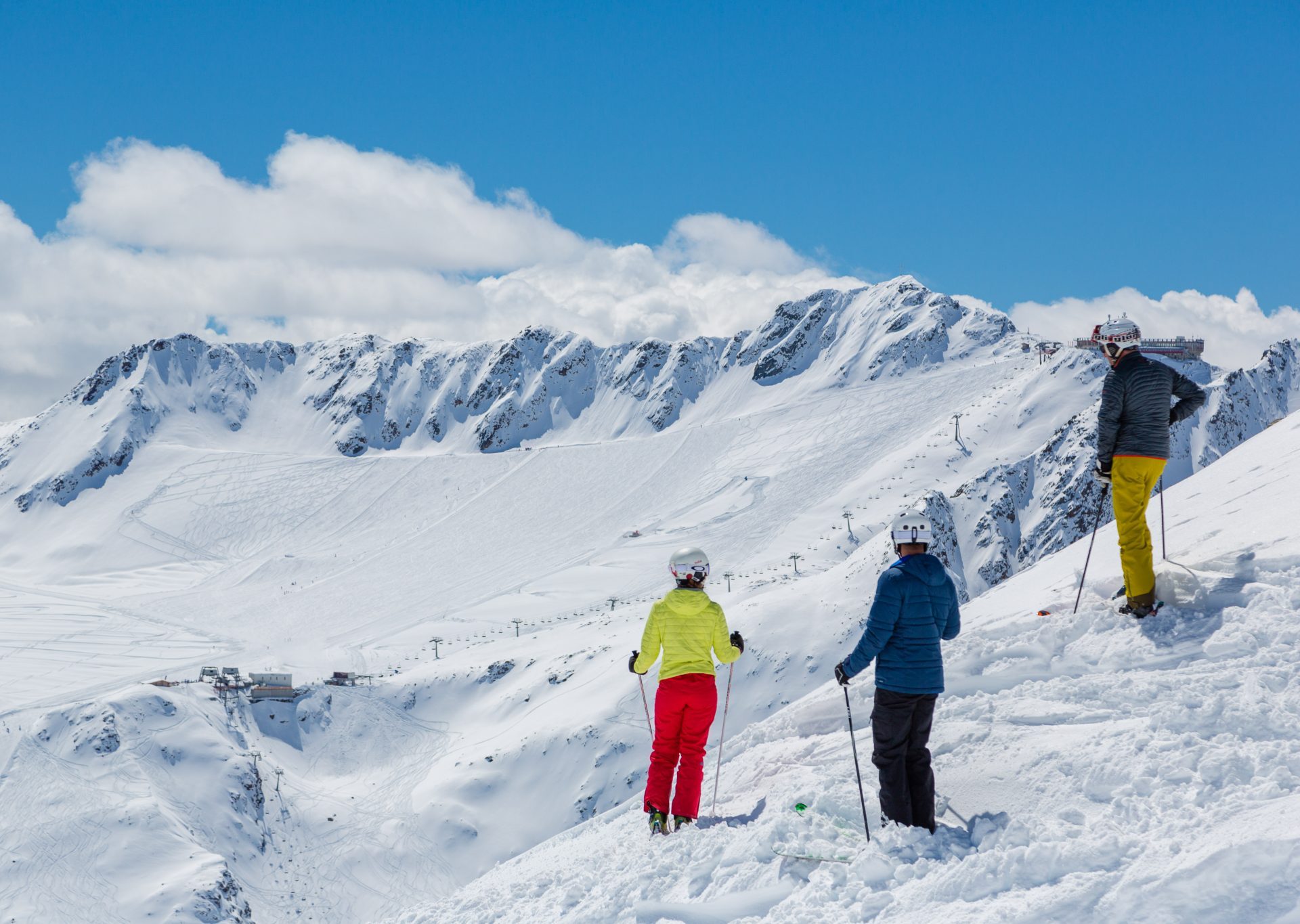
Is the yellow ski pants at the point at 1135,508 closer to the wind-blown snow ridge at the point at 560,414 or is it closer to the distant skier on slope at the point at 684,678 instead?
the distant skier on slope at the point at 684,678

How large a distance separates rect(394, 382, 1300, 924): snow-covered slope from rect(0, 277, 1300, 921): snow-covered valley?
0.13ft

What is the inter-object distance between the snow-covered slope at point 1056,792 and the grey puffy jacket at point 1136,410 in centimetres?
173

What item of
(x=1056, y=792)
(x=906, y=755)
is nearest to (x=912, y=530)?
(x=906, y=755)

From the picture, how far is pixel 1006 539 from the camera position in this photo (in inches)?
4094

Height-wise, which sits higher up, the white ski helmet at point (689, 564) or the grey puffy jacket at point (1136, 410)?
the grey puffy jacket at point (1136, 410)

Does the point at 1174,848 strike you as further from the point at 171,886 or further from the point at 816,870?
the point at 171,886

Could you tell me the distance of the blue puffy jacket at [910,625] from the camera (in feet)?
25.1

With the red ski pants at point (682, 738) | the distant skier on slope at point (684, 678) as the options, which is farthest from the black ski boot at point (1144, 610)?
the red ski pants at point (682, 738)

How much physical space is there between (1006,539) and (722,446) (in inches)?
2132

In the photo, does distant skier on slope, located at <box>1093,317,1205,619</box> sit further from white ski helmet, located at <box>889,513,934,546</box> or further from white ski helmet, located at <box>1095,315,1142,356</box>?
white ski helmet, located at <box>889,513,934,546</box>

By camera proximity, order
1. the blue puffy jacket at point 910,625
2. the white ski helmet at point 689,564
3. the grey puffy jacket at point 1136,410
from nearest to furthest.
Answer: the blue puffy jacket at point 910,625
the white ski helmet at point 689,564
the grey puffy jacket at point 1136,410

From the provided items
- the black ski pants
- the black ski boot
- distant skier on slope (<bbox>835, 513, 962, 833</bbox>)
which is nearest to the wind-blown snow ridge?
the black ski boot

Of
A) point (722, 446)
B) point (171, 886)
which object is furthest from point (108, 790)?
point (722, 446)

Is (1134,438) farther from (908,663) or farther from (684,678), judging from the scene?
(684,678)
